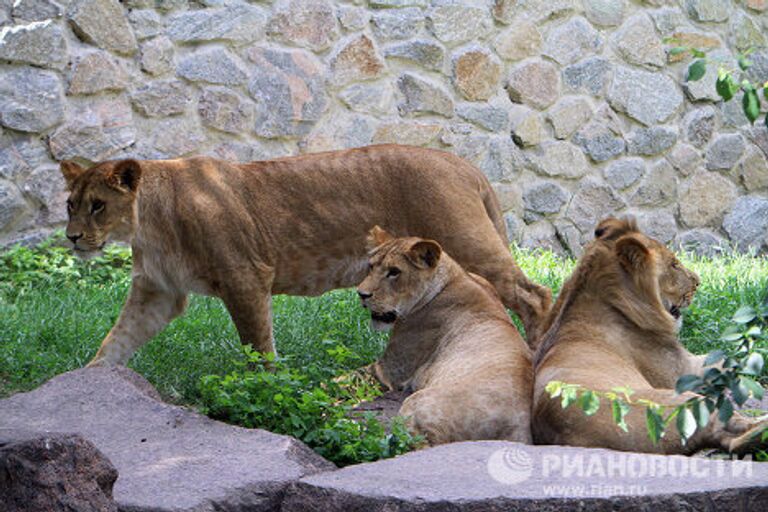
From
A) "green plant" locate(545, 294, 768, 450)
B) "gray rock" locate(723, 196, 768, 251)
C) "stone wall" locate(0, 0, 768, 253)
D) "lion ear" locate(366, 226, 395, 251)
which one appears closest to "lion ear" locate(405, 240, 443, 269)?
"lion ear" locate(366, 226, 395, 251)

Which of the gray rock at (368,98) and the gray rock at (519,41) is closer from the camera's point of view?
the gray rock at (368,98)

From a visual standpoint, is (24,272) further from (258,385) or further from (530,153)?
(530,153)

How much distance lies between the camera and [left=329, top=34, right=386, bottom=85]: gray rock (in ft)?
29.6

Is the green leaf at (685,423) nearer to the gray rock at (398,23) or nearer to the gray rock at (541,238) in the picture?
the gray rock at (398,23)

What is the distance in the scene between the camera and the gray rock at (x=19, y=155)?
316 inches

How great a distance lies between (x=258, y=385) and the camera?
4.74m

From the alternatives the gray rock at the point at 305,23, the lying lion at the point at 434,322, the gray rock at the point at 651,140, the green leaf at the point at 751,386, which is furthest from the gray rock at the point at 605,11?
the green leaf at the point at 751,386

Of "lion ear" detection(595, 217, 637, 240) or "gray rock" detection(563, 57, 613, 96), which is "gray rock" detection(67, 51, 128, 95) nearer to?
"gray rock" detection(563, 57, 613, 96)

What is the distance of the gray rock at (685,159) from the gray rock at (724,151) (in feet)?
0.42

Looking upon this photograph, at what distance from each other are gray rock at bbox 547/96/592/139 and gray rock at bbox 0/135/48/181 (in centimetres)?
406

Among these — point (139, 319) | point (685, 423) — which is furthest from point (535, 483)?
point (139, 319)

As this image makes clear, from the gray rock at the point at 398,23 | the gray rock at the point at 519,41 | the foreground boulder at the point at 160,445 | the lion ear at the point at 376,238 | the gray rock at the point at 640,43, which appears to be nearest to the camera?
the foreground boulder at the point at 160,445

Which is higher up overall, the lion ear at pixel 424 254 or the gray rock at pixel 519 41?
the lion ear at pixel 424 254

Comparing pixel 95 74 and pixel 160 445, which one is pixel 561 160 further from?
pixel 160 445
